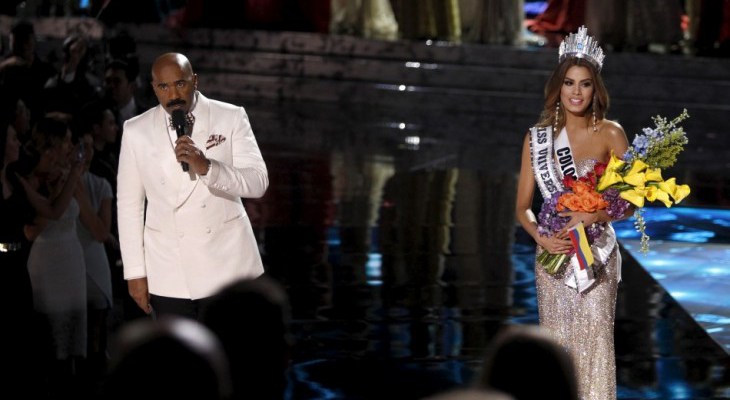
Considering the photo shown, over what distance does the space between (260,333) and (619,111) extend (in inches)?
522

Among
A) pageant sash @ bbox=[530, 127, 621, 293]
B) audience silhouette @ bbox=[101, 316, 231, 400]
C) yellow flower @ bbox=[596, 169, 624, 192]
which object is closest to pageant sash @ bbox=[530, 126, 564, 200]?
pageant sash @ bbox=[530, 127, 621, 293]

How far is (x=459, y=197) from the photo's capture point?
10.6 metres

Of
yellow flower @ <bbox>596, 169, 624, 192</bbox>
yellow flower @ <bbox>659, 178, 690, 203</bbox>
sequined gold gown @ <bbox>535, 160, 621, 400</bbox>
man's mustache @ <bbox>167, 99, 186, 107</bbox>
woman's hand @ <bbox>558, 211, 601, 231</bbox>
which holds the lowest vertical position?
sequined gold gown @ <bbox>535, 160, 621, 400</bbox>

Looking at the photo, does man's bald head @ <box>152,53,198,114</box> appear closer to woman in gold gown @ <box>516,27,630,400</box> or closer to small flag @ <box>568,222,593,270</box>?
woman in gold gown @ <box>516,27,630,400</box>

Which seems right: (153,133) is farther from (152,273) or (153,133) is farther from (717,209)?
(717,209)

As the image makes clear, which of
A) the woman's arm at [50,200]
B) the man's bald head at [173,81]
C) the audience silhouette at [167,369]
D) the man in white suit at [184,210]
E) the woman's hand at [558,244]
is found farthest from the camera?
the woman's arm at [50,200]

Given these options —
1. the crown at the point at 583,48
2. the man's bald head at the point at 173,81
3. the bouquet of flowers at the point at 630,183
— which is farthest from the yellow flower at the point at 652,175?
the man's bald head at the point at 173,81

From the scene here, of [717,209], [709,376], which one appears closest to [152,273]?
[709,376]

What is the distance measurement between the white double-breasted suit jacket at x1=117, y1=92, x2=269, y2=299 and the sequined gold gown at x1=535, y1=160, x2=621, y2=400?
116cm

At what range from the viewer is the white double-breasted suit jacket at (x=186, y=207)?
15.5 ft

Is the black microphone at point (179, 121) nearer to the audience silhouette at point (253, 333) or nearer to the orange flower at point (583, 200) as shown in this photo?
the orange flower at point (583, 200)

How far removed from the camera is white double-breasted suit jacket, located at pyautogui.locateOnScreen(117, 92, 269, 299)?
473 centimetres

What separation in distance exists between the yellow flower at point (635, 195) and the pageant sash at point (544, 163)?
0.31 meters

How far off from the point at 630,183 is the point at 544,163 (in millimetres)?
400
